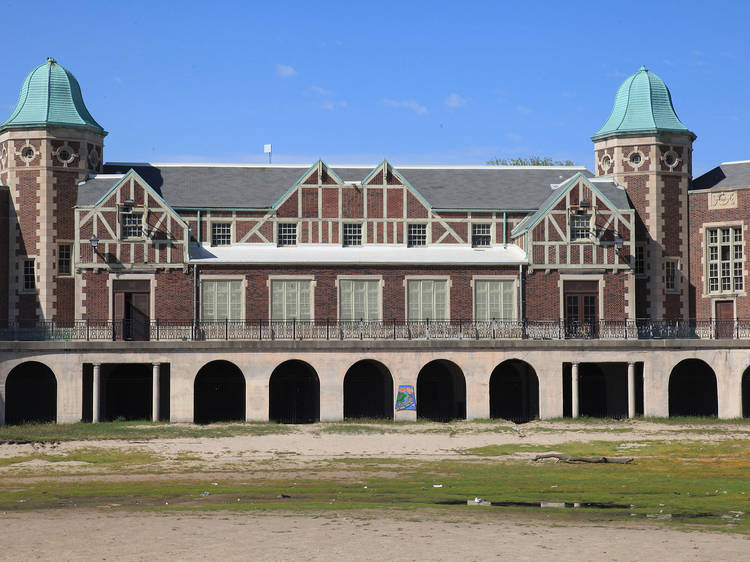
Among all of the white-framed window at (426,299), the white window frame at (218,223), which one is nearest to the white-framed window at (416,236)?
the white-framed window at (426,299)

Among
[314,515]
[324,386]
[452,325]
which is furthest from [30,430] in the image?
[314,515]

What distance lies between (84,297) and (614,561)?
113 ft

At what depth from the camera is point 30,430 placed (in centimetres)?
4612

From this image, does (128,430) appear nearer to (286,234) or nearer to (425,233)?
(286,234)

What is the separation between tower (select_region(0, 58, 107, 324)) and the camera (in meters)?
53.2

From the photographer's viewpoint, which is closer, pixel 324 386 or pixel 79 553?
pixel 79 553

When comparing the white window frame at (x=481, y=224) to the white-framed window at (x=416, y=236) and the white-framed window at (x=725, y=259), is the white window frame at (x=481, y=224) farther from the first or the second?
the white-framed window at (x=725, y=259)

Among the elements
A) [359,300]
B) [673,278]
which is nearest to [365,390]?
[359,300]

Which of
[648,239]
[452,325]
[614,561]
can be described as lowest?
[614,561]

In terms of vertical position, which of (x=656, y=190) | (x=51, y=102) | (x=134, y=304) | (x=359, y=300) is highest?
(x=51, y=102)

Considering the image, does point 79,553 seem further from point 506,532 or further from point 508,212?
point 508,212

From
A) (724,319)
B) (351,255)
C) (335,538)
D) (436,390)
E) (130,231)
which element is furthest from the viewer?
(724,319)

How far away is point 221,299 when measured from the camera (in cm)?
5253

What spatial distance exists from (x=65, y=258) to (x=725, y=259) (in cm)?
3101
